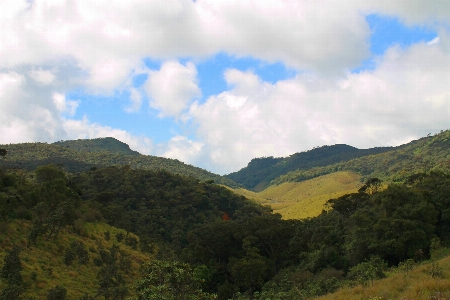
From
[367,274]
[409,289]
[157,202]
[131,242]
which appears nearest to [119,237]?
[131,242]

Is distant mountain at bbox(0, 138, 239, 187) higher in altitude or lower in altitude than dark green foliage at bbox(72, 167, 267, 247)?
higher

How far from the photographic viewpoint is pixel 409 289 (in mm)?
14945

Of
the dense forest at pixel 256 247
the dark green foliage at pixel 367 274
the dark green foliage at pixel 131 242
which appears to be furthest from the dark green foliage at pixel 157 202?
the dark green foliage at pixel 367 274

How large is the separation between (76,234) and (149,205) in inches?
1644

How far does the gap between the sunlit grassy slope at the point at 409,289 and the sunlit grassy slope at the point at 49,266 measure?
25.8m

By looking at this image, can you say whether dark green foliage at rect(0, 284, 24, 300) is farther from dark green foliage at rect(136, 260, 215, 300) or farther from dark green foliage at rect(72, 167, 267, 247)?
dark green foliage at rect(72, 167, 267, 247)

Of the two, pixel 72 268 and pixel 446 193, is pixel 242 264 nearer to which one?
pixel 72 268

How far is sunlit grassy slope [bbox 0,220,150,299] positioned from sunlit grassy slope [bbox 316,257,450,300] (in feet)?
84.8

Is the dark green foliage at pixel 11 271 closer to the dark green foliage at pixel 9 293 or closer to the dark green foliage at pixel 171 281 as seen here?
the dark green foliage at pixel 9 293

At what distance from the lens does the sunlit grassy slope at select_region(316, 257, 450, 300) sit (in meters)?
13.6

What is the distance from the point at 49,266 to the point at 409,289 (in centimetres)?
3319

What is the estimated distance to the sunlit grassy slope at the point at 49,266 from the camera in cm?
3161

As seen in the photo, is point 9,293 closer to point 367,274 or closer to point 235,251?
point 367,274

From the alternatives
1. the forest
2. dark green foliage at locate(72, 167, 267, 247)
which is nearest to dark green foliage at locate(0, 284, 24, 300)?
the forest
